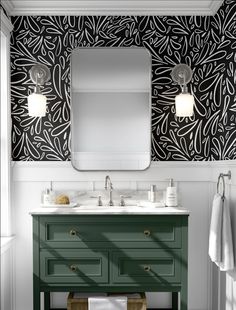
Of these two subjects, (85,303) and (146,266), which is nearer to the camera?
(146,266)

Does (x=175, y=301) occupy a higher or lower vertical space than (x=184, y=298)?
lower

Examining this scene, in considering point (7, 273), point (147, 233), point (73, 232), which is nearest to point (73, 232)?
point (73, 232)

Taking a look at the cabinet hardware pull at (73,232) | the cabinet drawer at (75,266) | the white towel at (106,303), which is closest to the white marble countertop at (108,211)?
the cabinet hardware pull at (73,232)

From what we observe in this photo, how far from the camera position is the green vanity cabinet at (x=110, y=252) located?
2846 mm

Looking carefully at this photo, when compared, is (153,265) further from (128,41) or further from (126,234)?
(128,41)

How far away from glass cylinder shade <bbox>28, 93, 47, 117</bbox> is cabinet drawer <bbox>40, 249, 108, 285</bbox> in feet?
3.53

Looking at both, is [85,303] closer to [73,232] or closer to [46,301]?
[46,301]

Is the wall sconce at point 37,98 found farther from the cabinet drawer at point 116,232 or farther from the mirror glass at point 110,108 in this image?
the cabinet drawer at point 116,232

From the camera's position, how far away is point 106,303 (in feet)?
9.62

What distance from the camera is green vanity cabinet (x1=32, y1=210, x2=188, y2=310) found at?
9.34ft

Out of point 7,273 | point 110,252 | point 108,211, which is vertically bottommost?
point 7,273

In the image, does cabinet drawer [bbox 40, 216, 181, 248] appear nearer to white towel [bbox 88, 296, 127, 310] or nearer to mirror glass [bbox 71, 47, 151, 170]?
white towel [bbox 88, 296, 127, 310]

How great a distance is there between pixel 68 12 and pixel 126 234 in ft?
6.24

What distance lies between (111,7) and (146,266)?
2.10 metres
